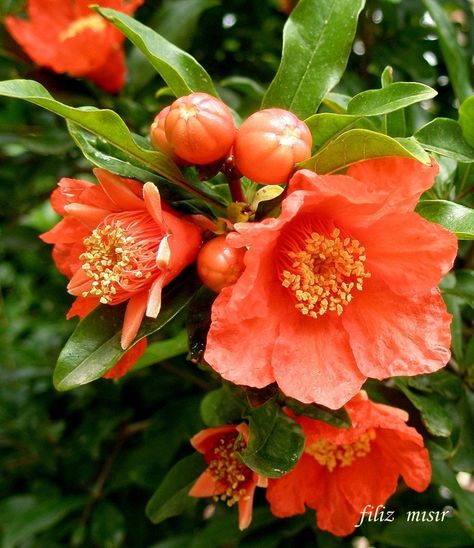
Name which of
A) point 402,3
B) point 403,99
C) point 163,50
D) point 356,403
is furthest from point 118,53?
point 356,403

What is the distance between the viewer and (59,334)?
2.31 meters

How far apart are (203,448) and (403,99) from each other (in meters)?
0.64

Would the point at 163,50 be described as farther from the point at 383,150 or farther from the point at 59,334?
the point at 59,334

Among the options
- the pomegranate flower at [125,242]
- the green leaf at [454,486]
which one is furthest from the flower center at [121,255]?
the green leaf at [454,486]

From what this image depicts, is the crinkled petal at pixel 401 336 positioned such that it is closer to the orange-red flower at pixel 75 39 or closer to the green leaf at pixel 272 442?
the green leaf at pixel 272 442

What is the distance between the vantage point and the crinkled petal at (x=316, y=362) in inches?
33.8

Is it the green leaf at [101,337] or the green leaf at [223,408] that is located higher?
the green leaf at [101,337]

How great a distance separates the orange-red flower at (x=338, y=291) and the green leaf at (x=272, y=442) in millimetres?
117

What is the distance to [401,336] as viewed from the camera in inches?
34.7

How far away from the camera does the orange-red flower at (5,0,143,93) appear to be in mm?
1512

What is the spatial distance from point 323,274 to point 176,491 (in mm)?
526

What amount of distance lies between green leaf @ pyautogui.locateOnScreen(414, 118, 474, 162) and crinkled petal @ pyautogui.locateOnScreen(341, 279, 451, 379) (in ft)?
0.82

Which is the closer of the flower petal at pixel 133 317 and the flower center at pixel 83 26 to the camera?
the flower petal at pixel 133 317

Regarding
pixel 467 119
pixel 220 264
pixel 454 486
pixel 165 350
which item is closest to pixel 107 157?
pixel 220 264
